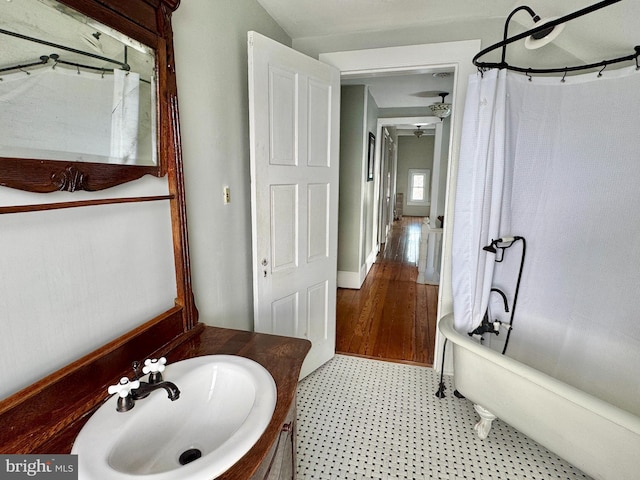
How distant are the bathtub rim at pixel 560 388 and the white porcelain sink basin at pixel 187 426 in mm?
1157

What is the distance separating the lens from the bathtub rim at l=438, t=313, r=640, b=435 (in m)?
1.21

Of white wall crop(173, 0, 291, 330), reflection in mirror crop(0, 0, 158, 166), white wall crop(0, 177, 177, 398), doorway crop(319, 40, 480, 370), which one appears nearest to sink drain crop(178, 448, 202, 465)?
white wall crop(0, 177, 177, 398)

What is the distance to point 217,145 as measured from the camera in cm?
161

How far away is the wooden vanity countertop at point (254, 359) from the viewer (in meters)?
0.76

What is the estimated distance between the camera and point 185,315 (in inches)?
52.4

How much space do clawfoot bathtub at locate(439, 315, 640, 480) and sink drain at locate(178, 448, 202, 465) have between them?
1355mm

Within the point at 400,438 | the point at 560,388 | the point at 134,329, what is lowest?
the point at 400,438

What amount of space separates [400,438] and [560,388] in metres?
0.86

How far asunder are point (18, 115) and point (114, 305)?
58 centimetres

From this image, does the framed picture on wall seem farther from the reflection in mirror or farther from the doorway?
the reflection in mirror

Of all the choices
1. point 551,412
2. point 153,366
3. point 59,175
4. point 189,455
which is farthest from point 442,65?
point 189,455

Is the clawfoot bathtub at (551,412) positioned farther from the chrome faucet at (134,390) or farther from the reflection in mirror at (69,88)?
the reflection in mirror at (69,88)

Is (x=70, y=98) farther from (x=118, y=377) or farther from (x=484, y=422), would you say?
(x=484, y=422)

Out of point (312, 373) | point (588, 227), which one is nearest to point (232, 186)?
point (312, 373)
